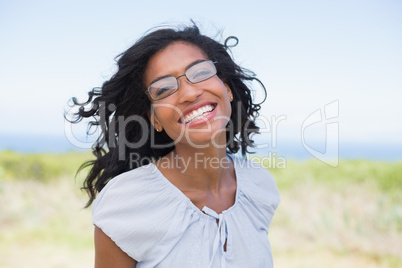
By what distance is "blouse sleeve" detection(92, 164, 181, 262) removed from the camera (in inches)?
76.6

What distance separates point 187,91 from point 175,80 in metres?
0.10

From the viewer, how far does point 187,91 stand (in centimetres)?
214

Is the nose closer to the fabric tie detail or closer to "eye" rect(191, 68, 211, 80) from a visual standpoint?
"eye" rect(191, 68, 211, 80)

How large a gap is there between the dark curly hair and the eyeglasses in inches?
7.1

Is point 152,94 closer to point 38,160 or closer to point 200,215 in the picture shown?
point 200,215

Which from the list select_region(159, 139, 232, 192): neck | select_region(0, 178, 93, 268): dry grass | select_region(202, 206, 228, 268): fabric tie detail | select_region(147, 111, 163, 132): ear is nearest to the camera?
select_region(202, 206, 228, 268): fabric tie detail

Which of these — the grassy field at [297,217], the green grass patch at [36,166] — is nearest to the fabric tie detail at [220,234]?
the grassy field at [297,217]

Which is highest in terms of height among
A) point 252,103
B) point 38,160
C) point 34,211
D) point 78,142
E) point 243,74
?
point 243,74

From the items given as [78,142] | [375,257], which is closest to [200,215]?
[78,142]

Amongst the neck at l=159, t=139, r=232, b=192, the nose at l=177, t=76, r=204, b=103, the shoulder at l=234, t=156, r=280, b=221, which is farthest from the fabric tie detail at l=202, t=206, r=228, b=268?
the nose at l=177, t=76, r=204, b=103

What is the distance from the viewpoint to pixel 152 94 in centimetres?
226

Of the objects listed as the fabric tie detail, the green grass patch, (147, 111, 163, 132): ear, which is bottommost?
the green grass patch

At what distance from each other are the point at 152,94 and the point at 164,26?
1.63 feet

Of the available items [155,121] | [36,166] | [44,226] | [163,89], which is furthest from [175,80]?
[36,166]
